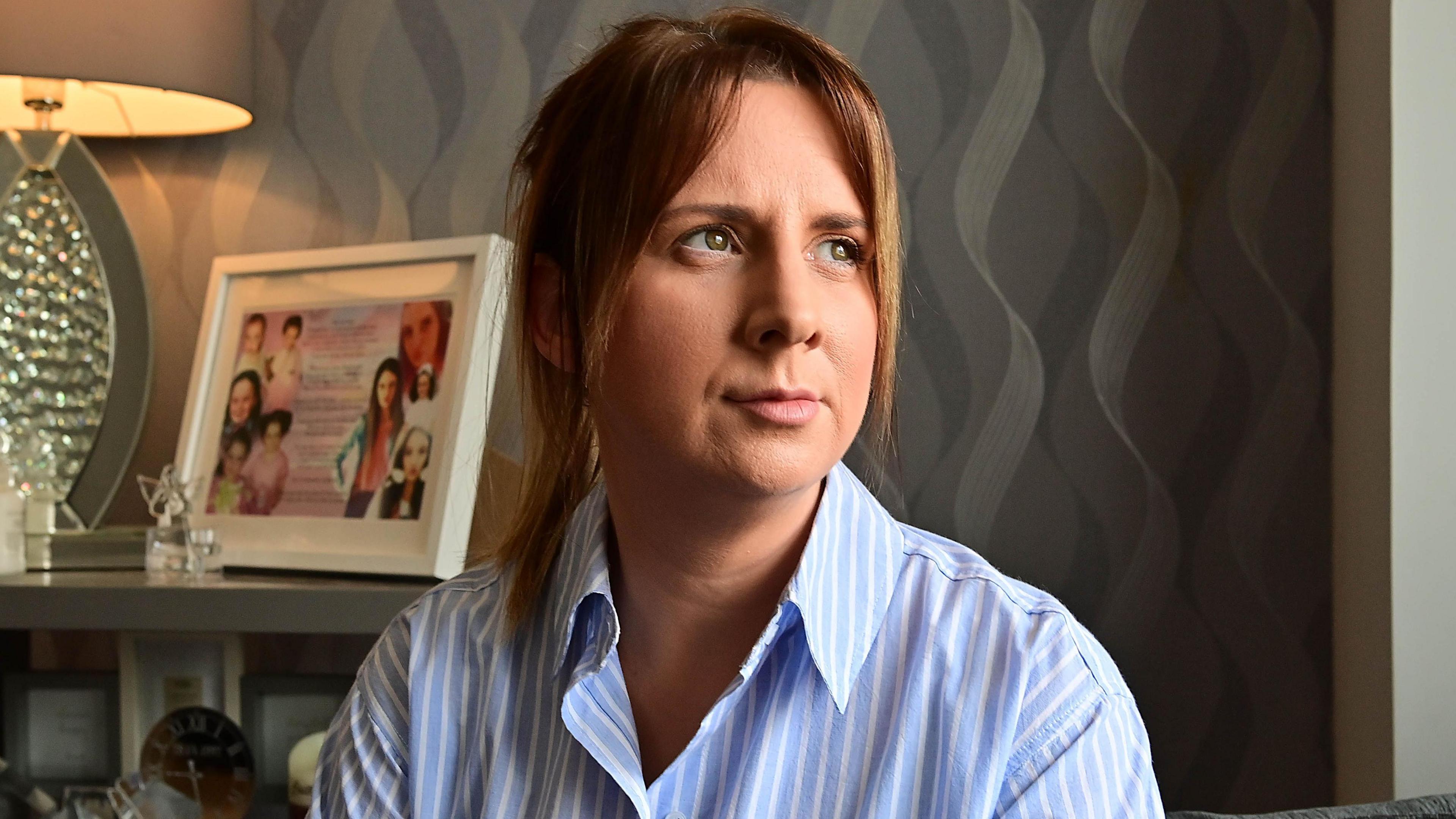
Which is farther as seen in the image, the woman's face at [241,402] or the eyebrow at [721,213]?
the woman's face at [241,402]

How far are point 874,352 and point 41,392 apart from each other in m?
1.14

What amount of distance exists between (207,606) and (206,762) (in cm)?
27

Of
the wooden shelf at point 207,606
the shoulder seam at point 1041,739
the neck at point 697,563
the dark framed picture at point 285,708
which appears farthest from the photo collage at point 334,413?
the shoulder seam at point 1041,739

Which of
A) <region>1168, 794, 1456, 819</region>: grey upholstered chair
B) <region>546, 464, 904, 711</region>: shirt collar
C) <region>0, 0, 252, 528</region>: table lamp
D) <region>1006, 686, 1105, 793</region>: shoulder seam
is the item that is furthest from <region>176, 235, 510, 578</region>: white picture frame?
<region>1168, 794, 1456, 819</region>: grey upholstered chair

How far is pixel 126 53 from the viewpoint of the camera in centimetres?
133

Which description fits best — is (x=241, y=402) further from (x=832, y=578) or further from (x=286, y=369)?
(x=832, y=578)

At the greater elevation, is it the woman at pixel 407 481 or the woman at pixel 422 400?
the woman at pixel 422 400

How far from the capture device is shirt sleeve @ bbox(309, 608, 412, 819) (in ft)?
2.82

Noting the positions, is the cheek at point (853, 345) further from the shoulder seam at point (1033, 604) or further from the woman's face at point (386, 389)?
the woman's face at point (386, 389)

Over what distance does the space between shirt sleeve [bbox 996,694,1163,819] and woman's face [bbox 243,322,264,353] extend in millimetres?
1098

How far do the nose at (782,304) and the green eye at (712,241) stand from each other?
23 millimetres

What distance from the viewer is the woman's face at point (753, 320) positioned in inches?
28.7

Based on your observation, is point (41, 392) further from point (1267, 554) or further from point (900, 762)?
point (1267, 554)

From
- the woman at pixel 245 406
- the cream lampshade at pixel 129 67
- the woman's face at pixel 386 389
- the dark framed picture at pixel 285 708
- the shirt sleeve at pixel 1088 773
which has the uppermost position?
the cream lampshade at pixel 129 67
